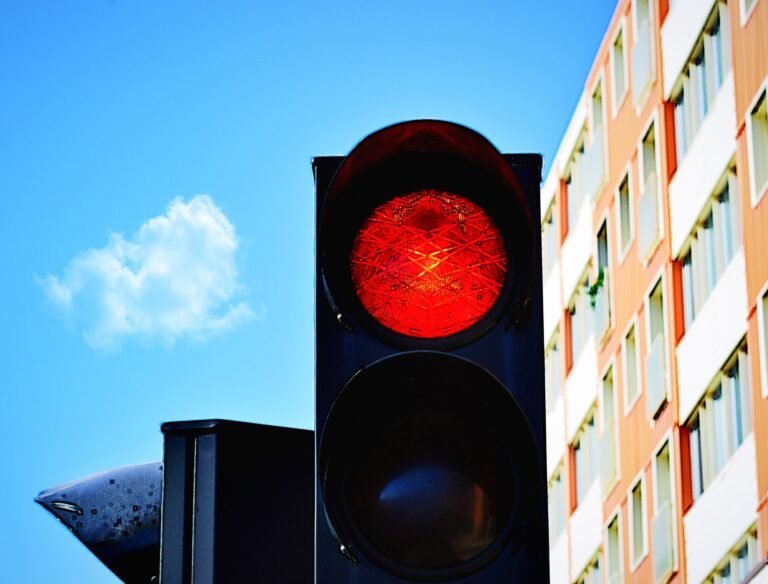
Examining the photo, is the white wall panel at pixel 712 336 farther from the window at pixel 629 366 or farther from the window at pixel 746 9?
the window at pixel 629 366

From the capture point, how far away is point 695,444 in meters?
31.8

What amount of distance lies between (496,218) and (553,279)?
42569 mm

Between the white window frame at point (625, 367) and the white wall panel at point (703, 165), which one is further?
the white window frame at point (625, 367)

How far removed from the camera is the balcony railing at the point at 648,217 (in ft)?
114

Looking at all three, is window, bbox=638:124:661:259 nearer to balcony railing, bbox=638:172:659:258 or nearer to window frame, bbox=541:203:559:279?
balcony railing, bbox=638:172:659:258

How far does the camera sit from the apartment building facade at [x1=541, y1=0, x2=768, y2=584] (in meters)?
28.4

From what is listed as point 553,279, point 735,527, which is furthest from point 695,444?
point 553,279

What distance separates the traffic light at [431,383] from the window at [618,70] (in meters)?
34.9

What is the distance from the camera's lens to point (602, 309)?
39.8m

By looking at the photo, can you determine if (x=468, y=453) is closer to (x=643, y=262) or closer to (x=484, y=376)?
(x=484, y=376)

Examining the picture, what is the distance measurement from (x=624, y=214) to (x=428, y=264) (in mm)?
34873

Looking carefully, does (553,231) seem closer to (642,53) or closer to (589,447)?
(589,447)

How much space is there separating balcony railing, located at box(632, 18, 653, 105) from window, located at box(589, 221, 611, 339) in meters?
4.14

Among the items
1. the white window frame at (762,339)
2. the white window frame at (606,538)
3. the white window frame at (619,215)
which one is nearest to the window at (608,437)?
the white window frame at (606,538)
